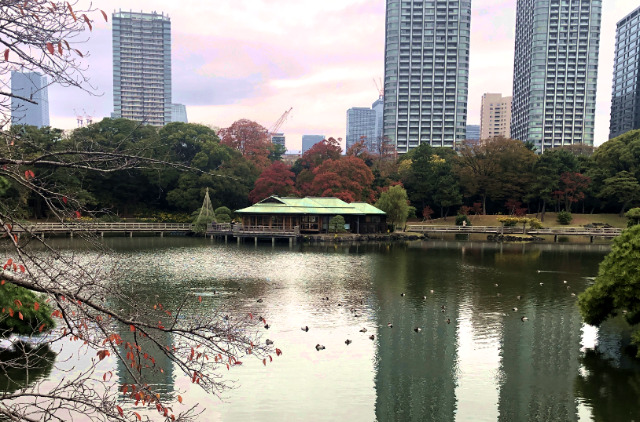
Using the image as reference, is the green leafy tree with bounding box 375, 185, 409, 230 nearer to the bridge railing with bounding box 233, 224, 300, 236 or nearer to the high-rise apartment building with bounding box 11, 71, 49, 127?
the bridge railing with bounding box 233, 224, 300, 236

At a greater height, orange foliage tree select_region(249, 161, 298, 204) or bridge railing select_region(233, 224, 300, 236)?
orange foliage tree select_region(249, 161, 298, 204)

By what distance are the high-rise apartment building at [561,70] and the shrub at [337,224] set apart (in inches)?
3590

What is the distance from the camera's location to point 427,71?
121812 millimetres

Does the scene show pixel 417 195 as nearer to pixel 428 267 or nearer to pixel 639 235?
pixel 428 267

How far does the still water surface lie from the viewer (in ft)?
41.3

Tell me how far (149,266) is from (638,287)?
1090 inches

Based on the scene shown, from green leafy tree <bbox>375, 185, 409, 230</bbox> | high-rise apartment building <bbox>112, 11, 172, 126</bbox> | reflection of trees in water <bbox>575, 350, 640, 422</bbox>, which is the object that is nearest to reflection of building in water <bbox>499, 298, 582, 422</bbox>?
reflection of trees in water <bbox>575, 350, 640, 422</bbox>

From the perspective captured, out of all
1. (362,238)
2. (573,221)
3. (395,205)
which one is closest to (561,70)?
(573,221)

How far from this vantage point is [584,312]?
1658cm

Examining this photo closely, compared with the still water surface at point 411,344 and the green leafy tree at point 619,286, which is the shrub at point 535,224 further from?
the green leafy tree at point 619,286

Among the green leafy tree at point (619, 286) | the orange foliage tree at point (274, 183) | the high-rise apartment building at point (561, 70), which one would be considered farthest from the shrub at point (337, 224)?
the high-rise apartment building at point (561, 70)

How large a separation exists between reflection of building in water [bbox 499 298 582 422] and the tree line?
40.3 m

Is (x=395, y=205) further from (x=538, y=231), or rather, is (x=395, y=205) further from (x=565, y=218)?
(x=565, y=218)

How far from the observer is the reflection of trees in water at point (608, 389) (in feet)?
40.3
